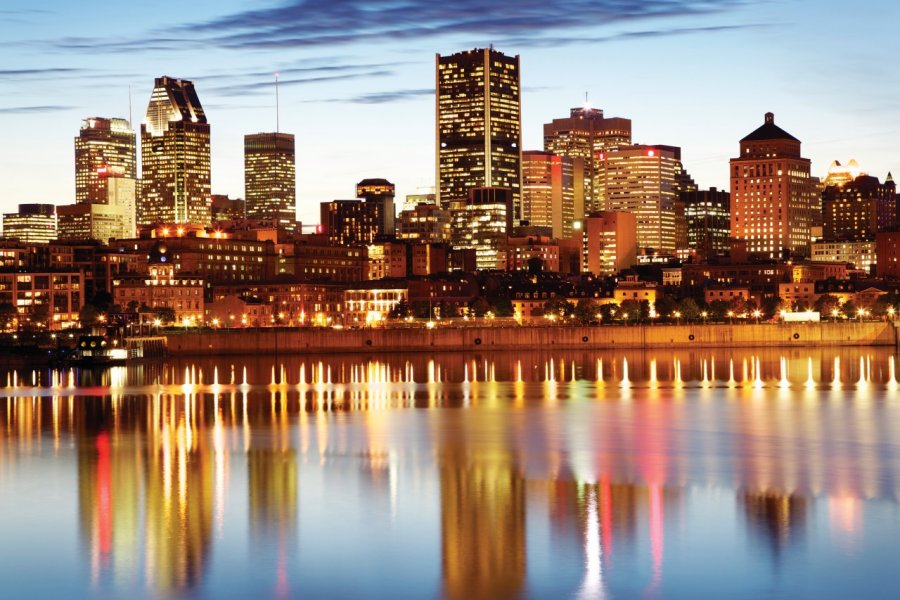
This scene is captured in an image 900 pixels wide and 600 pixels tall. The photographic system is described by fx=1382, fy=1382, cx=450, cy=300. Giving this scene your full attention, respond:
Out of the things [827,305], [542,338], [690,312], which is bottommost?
[542,338]

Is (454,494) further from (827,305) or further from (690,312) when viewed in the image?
(827,305)

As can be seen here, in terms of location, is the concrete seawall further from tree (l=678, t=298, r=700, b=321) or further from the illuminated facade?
the illuminated facade

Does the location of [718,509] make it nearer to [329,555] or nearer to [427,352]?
[329,555]

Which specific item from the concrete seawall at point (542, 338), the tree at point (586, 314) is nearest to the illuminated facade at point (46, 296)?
the concrete seawall at point (542, 338)

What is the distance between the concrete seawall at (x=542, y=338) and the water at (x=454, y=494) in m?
60.8

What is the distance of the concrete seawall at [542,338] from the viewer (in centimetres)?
13625

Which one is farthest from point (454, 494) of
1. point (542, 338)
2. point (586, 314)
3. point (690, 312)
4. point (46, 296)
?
point (46, 296)

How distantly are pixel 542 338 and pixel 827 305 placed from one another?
153 ft

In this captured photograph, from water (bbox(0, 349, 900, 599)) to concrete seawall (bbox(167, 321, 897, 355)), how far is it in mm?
60771

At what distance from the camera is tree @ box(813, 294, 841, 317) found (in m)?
166

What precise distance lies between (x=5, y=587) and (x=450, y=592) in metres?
9.34

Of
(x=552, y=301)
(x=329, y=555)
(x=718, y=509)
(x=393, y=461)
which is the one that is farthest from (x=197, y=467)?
(x=552, y=301)

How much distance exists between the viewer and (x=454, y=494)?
38.8m

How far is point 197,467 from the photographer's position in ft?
148
